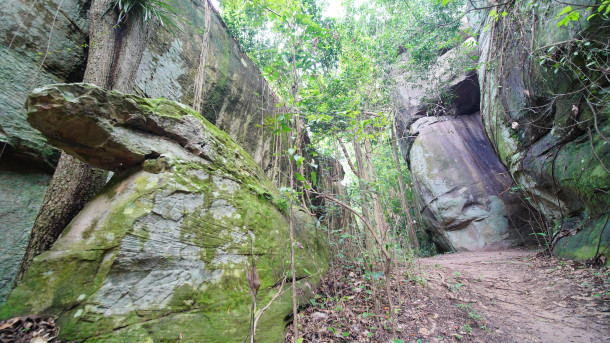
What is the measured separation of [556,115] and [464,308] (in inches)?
163

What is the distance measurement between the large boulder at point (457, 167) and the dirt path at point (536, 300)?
3.46 metres

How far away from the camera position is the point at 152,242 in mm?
1979

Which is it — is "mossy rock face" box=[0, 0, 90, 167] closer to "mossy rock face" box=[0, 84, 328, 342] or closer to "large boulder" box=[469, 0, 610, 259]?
"mossy rock face" box=[0, 84, 328, 342]

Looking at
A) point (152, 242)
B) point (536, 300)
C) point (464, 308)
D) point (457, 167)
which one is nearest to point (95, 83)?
point (152, 242)

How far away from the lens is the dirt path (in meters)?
2.58

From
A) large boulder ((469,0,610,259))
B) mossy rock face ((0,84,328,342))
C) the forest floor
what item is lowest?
the forest floor

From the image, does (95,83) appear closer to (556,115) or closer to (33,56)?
(33,56)

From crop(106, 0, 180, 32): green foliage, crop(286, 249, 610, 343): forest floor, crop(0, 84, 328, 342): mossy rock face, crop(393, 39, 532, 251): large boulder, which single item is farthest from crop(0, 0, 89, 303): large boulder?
crop(393, 39, 532, 251): large boulder

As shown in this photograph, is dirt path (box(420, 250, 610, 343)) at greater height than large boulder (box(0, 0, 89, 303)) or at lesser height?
lesser

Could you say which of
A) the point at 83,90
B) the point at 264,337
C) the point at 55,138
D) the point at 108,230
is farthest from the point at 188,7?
the point at 264,337

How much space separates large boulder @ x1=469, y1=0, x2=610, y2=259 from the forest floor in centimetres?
103

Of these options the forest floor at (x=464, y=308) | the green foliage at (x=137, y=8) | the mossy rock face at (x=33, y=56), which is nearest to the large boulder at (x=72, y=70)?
the mossy rock face at (x=33, y=56)

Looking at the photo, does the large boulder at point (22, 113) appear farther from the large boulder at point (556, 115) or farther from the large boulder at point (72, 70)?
the large boulder at point (556, 115)

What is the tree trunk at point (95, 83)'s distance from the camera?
2.30 metres
